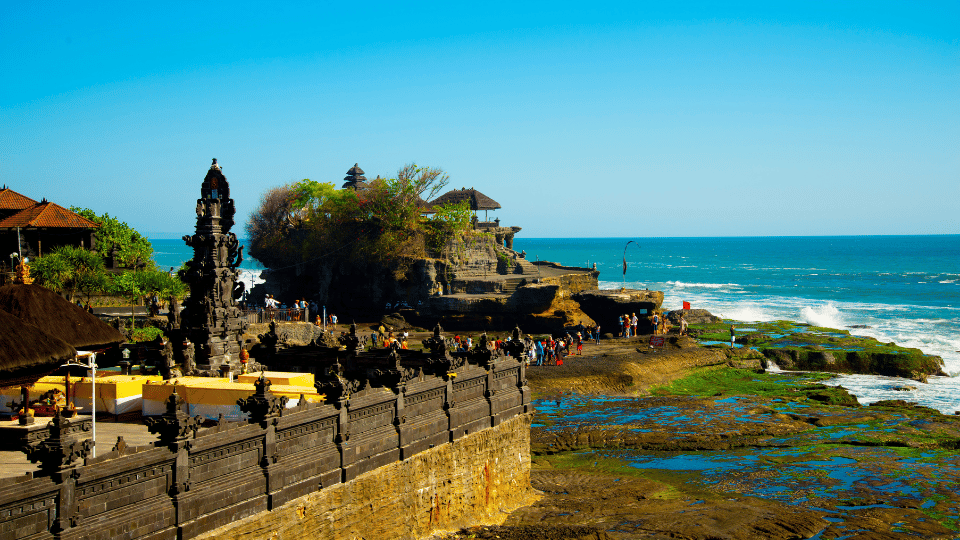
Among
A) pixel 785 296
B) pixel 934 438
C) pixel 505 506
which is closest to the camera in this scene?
pixel 505 506

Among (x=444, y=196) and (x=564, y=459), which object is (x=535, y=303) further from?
(x=564, y=459)

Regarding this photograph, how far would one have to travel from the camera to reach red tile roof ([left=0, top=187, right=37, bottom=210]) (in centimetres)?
4566

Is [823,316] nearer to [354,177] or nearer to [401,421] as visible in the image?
[354,177]

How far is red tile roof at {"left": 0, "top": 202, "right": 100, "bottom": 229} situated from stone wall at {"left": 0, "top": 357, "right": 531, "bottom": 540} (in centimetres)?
3588

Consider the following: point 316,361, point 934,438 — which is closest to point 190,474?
point 316,361

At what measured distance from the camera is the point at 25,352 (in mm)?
9531

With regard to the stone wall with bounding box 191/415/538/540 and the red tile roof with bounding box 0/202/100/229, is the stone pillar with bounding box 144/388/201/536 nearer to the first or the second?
the stone wall with bounding box 191/415/538/540

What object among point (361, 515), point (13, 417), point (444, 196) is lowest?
point (361, 515)

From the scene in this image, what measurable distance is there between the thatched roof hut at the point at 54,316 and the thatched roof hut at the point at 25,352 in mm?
640

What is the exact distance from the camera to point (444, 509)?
51.0 ft

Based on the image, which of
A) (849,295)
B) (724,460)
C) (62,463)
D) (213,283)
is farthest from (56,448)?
(849,295)

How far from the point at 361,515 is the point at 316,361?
680 centimetres

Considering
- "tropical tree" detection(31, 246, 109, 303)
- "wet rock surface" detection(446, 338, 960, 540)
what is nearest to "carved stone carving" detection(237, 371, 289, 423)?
"wet rock surface" detection(446, 338, 960, 540)

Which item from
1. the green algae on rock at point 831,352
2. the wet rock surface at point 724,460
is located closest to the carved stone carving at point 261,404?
the wet rock surface at point 724,460
